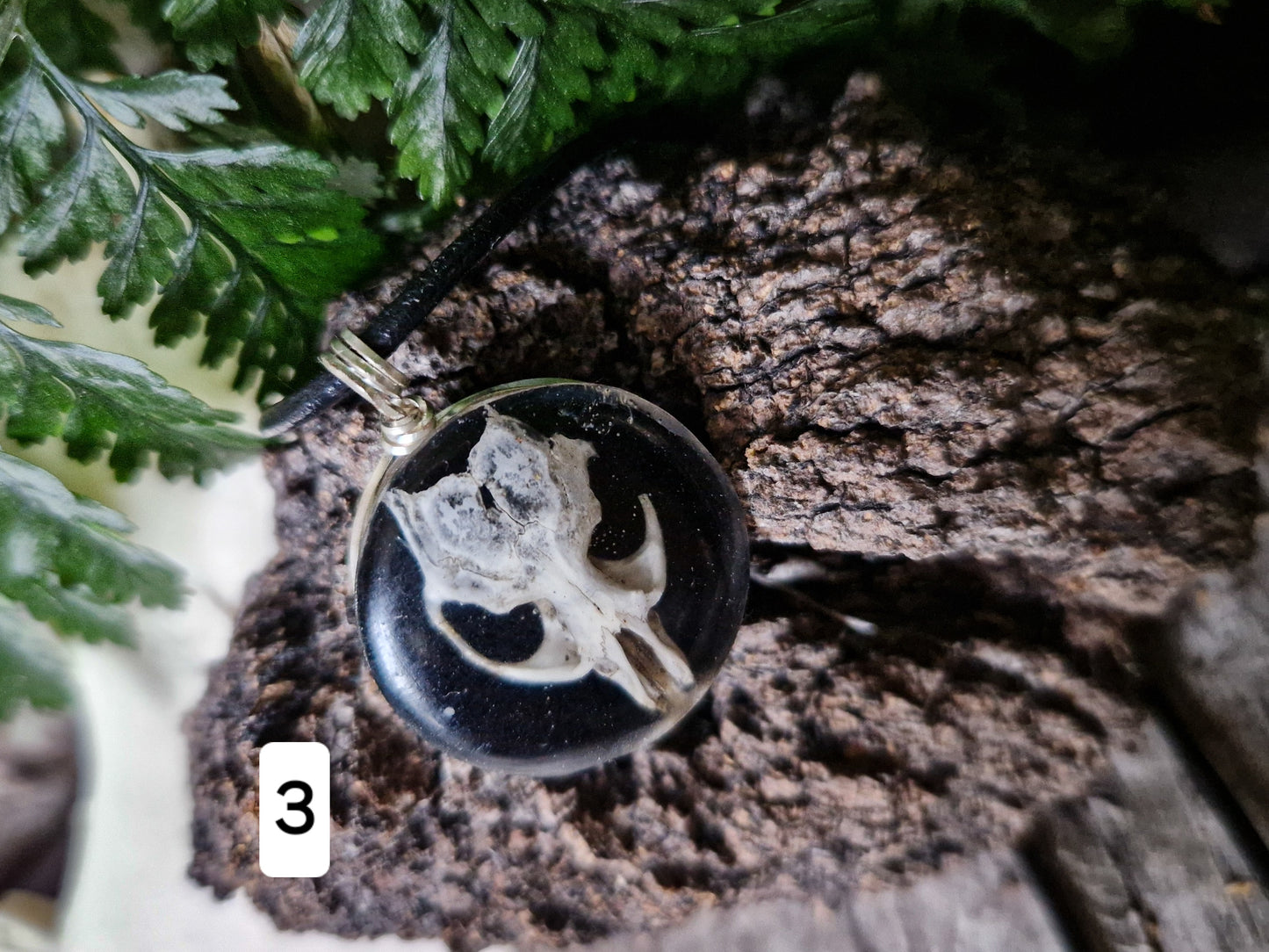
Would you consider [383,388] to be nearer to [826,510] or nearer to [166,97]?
[166,97]

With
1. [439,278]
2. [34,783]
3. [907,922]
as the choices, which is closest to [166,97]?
[439,278]

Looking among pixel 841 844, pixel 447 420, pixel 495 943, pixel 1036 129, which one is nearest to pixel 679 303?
pixel 447 420

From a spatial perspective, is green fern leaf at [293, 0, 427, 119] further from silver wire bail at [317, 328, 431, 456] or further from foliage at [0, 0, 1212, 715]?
silver wire bail at [317, 328, 431, 456]

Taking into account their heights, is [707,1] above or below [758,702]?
above

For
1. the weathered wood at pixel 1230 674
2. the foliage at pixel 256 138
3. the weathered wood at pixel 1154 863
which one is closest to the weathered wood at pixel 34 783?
the foliage at pixel 256 138

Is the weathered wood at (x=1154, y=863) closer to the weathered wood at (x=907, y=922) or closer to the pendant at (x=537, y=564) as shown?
the weathered wood at (x=907, y=922)

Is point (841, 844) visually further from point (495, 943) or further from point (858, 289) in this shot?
point (858, 289)

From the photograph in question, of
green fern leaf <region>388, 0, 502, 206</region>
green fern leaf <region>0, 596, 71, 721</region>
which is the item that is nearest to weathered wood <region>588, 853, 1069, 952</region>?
green fern leaf <region>0, 596, 71, 721</region>
